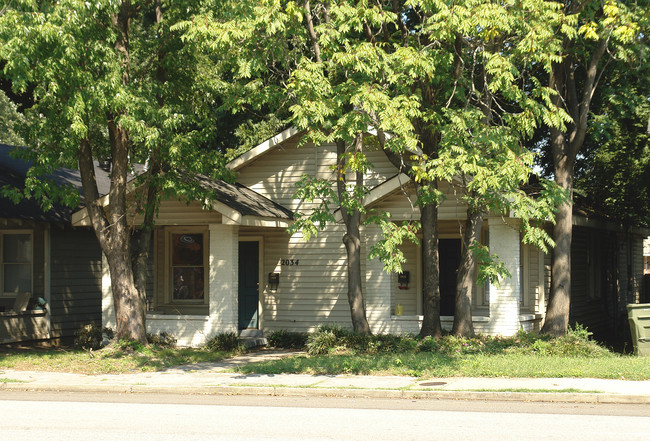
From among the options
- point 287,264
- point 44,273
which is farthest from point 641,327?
point 44,273

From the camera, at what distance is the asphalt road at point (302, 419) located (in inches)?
333

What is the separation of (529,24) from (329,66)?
3.82 meters

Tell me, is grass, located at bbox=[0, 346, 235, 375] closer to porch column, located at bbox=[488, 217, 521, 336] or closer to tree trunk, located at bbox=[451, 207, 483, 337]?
tree trunk, located at bbox=[451, 207, 483, 337]

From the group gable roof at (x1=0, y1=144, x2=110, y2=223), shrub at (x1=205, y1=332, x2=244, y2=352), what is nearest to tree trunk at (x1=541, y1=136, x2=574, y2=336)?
shrub at (x1=205, y1=332, x2=244, y2=352)

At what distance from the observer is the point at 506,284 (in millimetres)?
17391

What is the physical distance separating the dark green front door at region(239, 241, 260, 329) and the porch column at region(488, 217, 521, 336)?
254 inches

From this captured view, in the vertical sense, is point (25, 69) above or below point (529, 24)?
below

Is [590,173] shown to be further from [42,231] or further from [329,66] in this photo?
[42,231]

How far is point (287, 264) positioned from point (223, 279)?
2.27 metres

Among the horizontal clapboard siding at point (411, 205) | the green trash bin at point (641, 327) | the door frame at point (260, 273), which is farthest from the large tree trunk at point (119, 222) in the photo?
the green trash bin at point (641, 327)

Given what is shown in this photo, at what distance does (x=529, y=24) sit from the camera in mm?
13953

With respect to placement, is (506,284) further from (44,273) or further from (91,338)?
(44,273)

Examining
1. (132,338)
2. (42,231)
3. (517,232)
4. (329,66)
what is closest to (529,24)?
(329,66)

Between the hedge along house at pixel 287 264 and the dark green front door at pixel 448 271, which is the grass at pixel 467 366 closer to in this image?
the hedge along house at pixel 287 264
